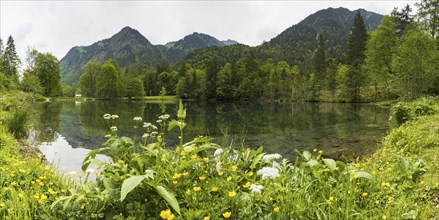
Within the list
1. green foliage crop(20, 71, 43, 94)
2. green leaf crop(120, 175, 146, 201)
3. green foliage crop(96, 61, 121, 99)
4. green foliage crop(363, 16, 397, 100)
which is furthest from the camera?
green foliage crop(96, 61, 121, 99)

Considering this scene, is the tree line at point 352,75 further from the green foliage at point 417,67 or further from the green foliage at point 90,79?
the green foliage at point 90,79

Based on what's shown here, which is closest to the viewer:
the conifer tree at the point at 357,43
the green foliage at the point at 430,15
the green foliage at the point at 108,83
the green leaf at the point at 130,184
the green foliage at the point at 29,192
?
the green leaf at the point at 130,184

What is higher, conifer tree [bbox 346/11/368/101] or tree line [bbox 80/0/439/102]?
conifer tree [bbox 346/11/368/101]

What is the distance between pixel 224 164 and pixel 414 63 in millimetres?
38012

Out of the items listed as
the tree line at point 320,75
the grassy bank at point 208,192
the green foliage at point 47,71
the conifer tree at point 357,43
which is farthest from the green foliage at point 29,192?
the green foliage at point 47,71

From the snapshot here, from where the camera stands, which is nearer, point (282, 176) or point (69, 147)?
point (282, 176)

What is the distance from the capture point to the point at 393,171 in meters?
5.32

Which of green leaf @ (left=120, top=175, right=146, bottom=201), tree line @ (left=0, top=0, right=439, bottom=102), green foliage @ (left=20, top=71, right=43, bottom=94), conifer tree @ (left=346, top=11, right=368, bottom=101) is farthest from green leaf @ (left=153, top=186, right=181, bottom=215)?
conifer tree @ (left=346, top=11, right=368, bottom=101)

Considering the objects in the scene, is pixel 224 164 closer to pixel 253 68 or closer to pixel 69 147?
pixel 69 147

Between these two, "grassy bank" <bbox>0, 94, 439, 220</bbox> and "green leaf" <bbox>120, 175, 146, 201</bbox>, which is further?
"grassy bank" <bbox>0, 94, 439, 220</bbox>

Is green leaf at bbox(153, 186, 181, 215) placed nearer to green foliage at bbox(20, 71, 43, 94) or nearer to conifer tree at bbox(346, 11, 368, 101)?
green foliage at bbox(20, 71, 43, 94)

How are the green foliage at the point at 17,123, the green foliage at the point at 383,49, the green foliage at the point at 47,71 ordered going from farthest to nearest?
1. the green foliage at the point at 47,71
2. the green foliage at the point at 383,49
3. the green foliage at the point at 17,123

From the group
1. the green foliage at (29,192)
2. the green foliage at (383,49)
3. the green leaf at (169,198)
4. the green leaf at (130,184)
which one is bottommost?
the green foliage at (29,192)

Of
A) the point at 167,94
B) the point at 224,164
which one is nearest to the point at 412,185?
the point at 224,164
